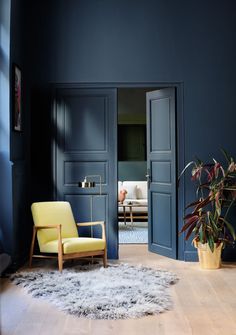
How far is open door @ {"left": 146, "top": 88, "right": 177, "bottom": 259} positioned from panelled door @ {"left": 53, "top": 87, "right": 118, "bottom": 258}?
0.58 m

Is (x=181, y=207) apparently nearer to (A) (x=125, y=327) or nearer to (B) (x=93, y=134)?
(B) (x=93, y=134)

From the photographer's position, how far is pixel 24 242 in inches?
249

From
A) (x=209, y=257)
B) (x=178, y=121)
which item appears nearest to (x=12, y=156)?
(x=178, y=121)

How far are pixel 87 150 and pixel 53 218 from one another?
3.32ft

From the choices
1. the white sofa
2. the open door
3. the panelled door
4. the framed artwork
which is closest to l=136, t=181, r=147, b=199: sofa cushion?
the white sofa

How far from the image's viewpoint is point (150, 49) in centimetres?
651

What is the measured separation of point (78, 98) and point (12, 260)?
7.06ft

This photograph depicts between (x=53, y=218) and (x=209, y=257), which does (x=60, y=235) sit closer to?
(x=53, y=218)

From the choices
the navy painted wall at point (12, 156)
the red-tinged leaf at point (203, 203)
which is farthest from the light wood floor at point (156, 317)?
the red-tinged leaf at point (203, 203)

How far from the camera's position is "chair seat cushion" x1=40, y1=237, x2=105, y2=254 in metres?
5.57

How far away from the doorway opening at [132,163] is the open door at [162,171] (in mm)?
2002

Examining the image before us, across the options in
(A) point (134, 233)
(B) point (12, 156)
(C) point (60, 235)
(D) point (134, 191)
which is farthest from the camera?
(D) point (134, 191)

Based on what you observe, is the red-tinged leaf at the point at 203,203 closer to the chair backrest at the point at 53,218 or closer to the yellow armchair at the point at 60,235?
the yellow armchair at the point at 60,235

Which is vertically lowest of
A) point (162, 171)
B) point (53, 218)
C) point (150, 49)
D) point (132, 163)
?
point (53, 218)
